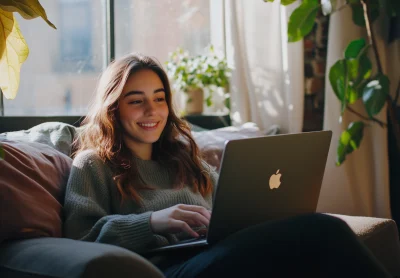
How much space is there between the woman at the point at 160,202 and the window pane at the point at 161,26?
1.11 m

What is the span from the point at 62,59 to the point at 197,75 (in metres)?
0.66

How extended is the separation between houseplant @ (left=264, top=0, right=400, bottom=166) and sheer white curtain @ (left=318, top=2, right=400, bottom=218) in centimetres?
15

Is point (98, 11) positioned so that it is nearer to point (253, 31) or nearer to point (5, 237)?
point (253, 31)

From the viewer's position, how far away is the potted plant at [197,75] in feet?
9.84

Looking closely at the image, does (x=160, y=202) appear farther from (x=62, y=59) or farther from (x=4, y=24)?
(x=62, y=59)

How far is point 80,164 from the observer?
1.67m

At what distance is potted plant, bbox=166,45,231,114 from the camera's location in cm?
300

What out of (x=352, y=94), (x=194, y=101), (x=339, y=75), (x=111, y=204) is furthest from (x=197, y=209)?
(x=194, y=101)

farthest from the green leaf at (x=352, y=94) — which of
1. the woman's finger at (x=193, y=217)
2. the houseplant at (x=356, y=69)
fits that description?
the woman's finger at (x=193, y=217)

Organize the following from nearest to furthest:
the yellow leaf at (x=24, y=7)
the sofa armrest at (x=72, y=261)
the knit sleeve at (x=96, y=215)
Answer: the yellow leaf at (x=24, y=7) → the sofa armrest at (x=72, y=261) → the knit sleeve at (x=96, y=215)

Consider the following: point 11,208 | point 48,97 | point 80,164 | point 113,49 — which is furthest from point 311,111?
point 11,208

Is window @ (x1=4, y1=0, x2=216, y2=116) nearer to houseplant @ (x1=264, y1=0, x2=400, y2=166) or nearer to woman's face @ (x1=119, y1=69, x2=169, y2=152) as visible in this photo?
houseplant @ (x1=264, y1=0, x2=400, y2=166)

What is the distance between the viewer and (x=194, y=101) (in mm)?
3047

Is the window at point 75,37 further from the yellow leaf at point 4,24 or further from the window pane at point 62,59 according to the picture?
the yellow leaf at point 4,24
